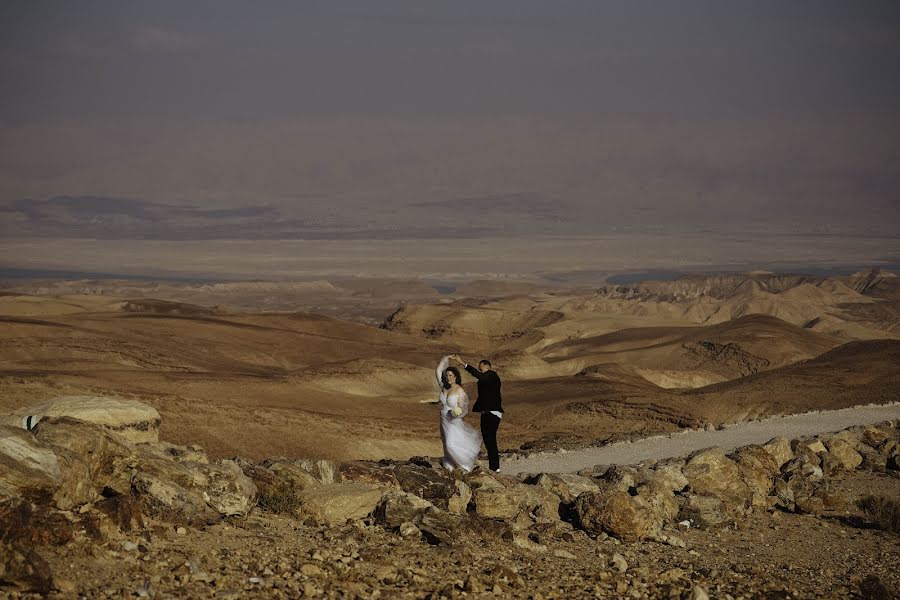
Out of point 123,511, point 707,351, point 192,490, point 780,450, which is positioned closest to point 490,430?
point 192,490

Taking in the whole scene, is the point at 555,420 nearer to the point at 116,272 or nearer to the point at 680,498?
the point at 680,498

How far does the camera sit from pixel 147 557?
22.4 ft

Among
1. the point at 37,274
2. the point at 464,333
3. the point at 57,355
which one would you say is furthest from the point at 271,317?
the point at 37,274

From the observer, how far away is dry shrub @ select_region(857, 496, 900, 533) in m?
10.7

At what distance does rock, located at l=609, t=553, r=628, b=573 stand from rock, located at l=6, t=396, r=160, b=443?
15.8 feet

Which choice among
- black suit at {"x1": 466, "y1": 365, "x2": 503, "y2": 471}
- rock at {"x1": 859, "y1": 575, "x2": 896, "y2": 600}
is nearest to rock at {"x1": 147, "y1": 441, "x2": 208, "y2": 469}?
black suit at {"x1": 466, "y1": 365, "x2": 503, "y2": 471}

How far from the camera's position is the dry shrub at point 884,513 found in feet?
35.2

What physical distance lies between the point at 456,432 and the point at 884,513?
477 cm

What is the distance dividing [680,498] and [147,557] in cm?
616

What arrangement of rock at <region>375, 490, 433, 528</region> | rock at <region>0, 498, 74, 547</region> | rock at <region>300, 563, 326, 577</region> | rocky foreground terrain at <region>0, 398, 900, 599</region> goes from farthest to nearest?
1. rock at <region>375, 490, 433, 528</region>
2. rock at <region>300, 563, 326, 577</region>
3. rocky foreground terrain at <region>0, 398, 900, 599</region>
4. rock at <region>0, 498, 74, 547</region>

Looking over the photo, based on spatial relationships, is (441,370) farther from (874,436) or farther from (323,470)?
(874,436)

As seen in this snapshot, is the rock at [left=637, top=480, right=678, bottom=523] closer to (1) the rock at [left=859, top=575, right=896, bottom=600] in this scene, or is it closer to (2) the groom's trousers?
(2) the groom's trousers

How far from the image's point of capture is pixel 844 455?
47.2ft

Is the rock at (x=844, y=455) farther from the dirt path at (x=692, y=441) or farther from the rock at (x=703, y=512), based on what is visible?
the rock at (x=703, y=512)
